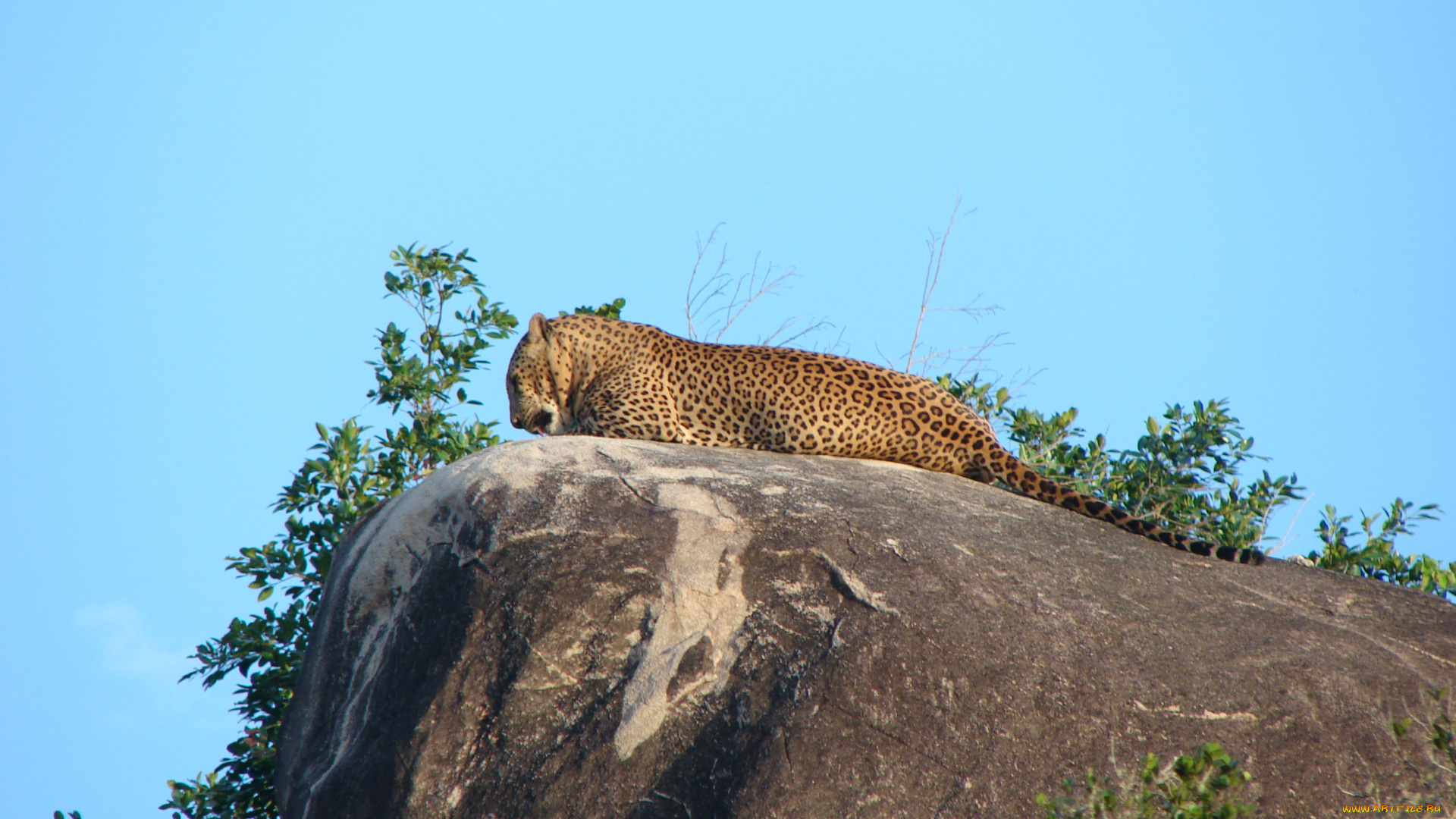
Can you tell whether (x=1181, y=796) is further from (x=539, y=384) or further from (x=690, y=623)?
(x=539, y=384)

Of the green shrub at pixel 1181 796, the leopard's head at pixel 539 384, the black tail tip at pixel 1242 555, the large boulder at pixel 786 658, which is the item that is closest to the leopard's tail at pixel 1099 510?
the black tail tip at pixel 1242 555

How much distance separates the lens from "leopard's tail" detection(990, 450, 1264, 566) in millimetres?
7035

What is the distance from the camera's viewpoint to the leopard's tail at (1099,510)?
7.04 m

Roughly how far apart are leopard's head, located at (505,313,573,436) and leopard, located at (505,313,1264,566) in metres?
0.01

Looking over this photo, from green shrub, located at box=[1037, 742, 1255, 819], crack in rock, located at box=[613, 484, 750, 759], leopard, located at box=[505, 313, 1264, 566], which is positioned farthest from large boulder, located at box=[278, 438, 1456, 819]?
leopard, located at box=[505, 313, 1264, 566]

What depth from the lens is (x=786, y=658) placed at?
5.47 meters

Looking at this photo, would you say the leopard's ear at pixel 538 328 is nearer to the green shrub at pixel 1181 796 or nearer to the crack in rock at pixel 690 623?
the crack in rock at pixel 690 623

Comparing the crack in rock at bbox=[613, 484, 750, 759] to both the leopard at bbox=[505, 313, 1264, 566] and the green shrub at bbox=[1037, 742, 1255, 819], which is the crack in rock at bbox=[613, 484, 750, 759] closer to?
the green shrub at bbox=[1037, 742, 1255, 819]

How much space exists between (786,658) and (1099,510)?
9.28 feet

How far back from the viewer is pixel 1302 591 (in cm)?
678

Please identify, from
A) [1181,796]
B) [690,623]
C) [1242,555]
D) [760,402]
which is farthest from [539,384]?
[1181,796]

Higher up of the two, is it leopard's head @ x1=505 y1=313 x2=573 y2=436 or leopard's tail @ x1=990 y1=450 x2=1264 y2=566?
leopard's head @ x1=505 y1=313 x2=573 y2=436

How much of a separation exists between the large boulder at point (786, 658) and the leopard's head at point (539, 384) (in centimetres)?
280

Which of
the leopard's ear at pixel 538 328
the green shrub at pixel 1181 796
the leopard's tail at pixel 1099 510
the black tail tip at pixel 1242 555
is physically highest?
the leopard's ear at pixel 538 328
